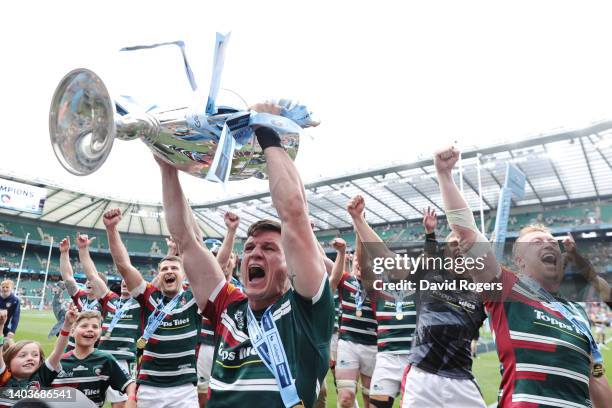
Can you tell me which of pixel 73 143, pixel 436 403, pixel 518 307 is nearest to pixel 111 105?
pixel 73 143

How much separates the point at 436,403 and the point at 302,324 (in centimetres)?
201

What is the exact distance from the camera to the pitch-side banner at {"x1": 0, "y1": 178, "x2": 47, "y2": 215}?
40.0m

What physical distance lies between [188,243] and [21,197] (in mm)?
45677

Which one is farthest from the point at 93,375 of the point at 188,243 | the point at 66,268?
the point at 188,243

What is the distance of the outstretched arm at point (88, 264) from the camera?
191 inches

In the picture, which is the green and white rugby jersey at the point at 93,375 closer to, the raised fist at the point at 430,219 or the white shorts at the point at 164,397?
the white shorts at the point at 164,397

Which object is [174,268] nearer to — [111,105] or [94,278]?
[94,278]

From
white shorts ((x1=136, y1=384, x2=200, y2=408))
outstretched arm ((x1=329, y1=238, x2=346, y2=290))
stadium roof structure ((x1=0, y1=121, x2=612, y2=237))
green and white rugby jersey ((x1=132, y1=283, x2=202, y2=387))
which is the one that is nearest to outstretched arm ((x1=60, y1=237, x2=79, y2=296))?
green and white rugby jersey ((x1=132, y1=283, x2=202, y2=387))

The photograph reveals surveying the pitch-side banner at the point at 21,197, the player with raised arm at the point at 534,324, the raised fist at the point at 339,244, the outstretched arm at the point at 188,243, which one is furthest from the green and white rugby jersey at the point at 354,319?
the pitch-side banner at the point at 21,197

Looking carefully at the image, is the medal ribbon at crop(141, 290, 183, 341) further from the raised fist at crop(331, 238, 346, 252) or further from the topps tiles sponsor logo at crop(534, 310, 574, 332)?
the topps tiles sponsor logo at crop(534, 310, 574, 332)

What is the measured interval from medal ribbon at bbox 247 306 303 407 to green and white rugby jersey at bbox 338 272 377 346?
142 inches

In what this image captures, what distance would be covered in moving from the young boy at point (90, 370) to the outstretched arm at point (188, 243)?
238cm

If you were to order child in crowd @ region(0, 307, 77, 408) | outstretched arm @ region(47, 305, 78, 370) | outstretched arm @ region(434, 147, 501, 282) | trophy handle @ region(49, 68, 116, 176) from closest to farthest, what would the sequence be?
trophy handle @ region(49, 68, 116, 176), outstretched arm @ region(434, 147, 501, 282), child in crowd @ region(0, 307, 77, 408), outstretched arm @ region(47, 305, 78, 370)

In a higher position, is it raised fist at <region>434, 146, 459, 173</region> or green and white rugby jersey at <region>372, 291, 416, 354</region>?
raised fist at <region>434, 146, 459, 173</region>
